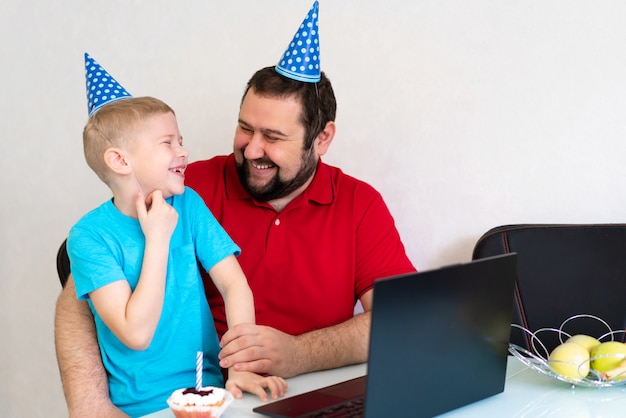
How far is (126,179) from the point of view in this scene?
1.72m

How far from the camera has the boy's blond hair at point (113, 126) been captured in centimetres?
171

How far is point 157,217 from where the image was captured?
65.6 inches

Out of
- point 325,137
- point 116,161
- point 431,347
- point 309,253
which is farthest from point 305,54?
point 431,347

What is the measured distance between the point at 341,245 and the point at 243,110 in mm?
449

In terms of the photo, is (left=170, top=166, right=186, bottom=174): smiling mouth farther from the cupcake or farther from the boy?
the cupcake

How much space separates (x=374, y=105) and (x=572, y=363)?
1.14 meters

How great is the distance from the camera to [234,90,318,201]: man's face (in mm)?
2141

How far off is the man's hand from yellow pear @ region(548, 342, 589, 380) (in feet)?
1.80

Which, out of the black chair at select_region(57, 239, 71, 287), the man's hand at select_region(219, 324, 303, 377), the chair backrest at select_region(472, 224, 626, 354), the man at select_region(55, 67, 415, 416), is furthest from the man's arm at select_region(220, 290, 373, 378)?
the black chair at select_region(57, 239, 71, 287)

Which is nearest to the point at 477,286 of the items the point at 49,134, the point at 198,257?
the point at 198,257

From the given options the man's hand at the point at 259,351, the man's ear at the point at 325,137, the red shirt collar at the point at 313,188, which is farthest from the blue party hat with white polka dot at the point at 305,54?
the man's hand at the point at 259,351

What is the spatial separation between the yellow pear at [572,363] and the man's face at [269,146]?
910 mm

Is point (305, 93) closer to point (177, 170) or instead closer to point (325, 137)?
point (325, 137)

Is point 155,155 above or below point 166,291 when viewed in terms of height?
above
